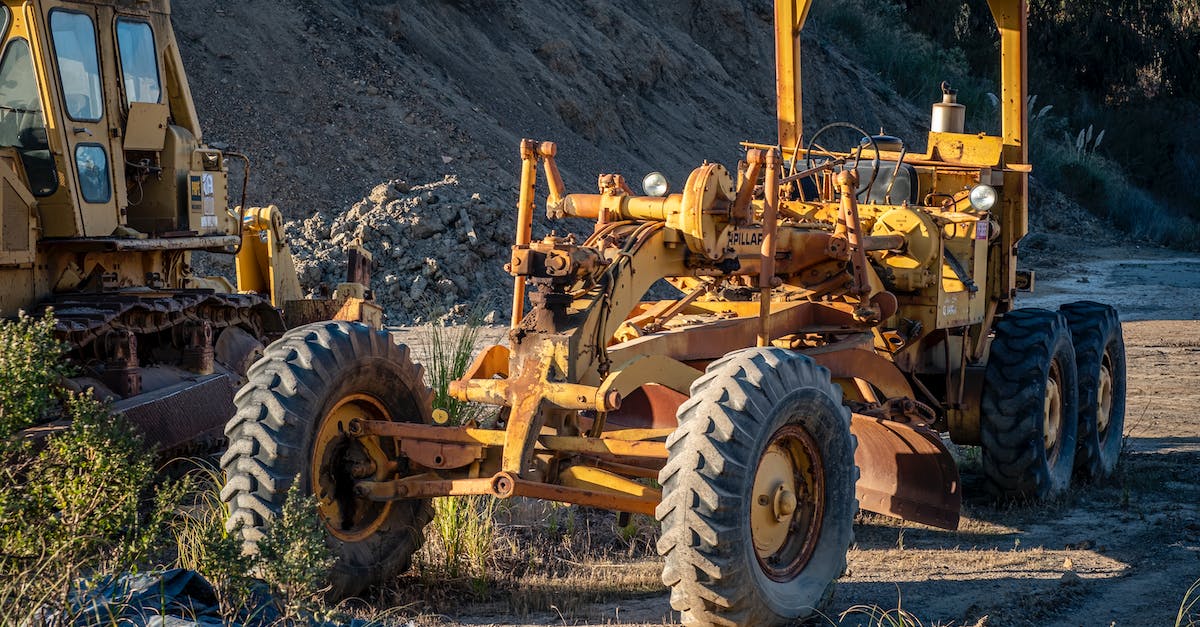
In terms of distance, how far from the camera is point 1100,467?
32.6 ft

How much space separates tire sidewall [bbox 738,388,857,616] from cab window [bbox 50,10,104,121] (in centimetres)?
554

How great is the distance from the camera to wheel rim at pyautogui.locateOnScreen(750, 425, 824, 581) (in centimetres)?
619

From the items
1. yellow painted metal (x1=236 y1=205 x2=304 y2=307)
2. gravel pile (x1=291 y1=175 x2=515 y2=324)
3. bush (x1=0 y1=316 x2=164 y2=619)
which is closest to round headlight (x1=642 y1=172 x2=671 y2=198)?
bush (x1=0 y1=316 x2=164 y2=619)

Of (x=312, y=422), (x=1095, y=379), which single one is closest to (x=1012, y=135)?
(x=1095, y=379)

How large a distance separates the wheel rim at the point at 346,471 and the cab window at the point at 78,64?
3.89 metres

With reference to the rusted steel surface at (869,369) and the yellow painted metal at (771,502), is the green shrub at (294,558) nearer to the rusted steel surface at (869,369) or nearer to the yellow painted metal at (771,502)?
the yellow painted metal at (771,502)

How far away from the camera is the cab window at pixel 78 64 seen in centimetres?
926

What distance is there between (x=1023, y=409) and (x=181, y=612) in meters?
5.47

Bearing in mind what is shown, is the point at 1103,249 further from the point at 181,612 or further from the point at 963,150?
the point at 181,612

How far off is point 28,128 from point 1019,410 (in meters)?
6.52

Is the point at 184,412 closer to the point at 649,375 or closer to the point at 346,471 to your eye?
the point at 346,471

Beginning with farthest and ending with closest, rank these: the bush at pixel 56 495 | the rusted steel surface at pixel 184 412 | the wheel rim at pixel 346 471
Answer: the rusted steel surface at pixel 184 412 → the wheel rim at pixel 346 471 → the bush at pixel 56 495

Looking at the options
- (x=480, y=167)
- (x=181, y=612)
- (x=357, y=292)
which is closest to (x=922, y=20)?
(x=480, y=167)

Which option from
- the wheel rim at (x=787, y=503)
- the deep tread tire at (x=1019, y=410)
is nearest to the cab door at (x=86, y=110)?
the wheel rim at (x=787, y=503)
